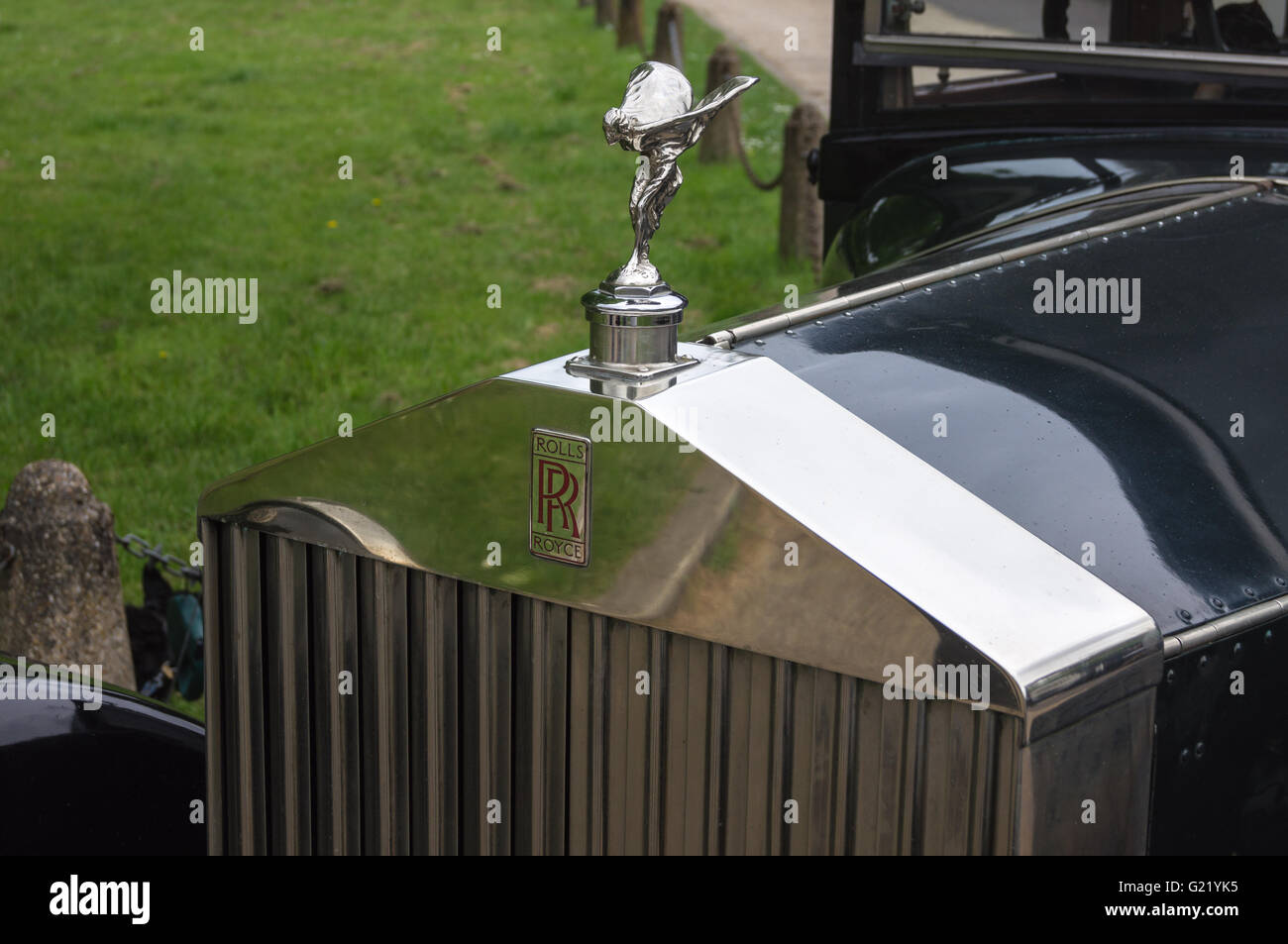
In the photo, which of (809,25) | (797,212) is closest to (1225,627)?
Result: (797,212)

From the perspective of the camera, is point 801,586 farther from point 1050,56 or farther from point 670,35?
point 670,35

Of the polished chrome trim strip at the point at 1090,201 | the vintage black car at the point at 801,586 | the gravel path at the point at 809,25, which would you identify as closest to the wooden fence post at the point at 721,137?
the gravel path at the point at 809,25

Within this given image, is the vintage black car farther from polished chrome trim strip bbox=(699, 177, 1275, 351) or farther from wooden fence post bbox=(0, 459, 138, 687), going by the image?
wooden fence post bbox=(0, 459, 138, 687)

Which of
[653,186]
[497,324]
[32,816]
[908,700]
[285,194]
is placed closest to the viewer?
[908,700]

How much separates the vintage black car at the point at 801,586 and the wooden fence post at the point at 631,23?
31.8 feet

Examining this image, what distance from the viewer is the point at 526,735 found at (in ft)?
5.02

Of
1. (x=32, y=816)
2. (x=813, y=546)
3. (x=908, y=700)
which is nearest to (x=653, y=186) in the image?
(x=813, y=546)

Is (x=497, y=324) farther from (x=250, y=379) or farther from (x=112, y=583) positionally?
(x=112, y=583)

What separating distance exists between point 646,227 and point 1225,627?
67cm

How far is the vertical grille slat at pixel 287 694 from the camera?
166 centimetres

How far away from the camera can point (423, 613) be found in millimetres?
1561

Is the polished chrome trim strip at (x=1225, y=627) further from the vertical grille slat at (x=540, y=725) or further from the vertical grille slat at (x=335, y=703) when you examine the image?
the vertical grille slat at (x=335, y=703)

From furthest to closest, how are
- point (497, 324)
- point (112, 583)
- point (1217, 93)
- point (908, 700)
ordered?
point (497, 324) < point (112, 583) < point (1217, 93) < point (908, 700)

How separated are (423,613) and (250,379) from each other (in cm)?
417
